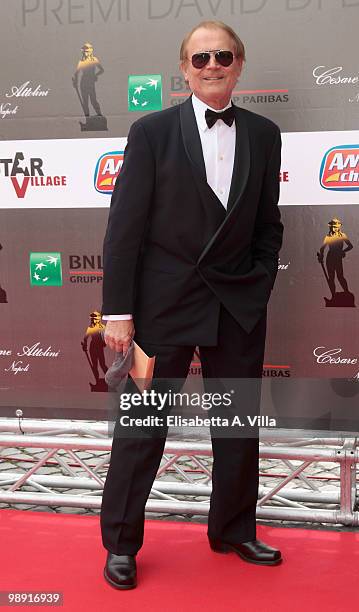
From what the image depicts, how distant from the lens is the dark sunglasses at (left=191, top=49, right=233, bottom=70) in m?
2.17

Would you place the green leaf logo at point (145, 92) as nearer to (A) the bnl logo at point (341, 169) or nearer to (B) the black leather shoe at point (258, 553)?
(A) the bnl logo at point (341, 169)

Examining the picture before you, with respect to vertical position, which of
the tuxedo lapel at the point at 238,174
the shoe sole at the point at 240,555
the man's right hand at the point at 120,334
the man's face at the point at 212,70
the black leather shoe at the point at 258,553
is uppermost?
the man's face at the point at 212,70

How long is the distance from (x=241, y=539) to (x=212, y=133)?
1325 millimetres

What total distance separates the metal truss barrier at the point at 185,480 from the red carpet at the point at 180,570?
0.07m

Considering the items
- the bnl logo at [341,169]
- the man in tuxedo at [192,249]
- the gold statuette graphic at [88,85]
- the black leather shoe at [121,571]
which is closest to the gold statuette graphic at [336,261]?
the bnl logo at [341,169]

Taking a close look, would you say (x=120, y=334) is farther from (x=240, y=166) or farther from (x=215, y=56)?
(x=215, y=56)

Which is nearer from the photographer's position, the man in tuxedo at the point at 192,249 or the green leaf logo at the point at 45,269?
the man in tuxedo at the point at 192,249

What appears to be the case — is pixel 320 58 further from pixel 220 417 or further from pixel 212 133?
pixel 220 417

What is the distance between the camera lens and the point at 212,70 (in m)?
2.18

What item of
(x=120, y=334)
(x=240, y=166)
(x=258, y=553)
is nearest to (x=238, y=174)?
(x=240, y=166)

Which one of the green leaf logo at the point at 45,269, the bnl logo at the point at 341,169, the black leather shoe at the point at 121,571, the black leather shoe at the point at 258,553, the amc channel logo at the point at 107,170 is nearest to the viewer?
the black leather shoe at the point at 121,571

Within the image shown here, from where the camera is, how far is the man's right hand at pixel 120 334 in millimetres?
2238

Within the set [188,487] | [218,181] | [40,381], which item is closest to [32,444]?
[40,381]

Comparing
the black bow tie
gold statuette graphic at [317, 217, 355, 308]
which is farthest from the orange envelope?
gold statuette graphic at [317, 217, 355, 308]
